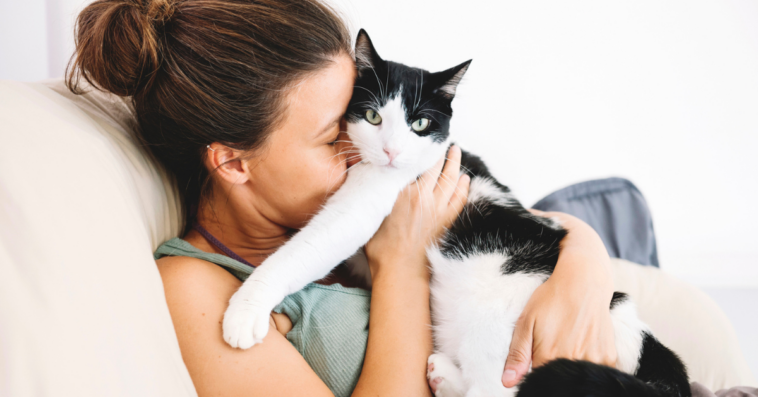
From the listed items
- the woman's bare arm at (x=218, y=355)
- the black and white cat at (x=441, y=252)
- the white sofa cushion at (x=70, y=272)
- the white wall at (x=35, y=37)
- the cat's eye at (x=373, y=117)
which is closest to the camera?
the white sofa cushion at (x=70, y=272)

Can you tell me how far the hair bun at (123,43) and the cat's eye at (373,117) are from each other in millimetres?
523

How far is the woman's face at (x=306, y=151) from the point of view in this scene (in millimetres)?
1035

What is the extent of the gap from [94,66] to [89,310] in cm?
70

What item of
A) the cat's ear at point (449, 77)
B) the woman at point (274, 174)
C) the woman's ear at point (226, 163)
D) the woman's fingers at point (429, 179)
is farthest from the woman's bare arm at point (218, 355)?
the cat's ear at point (449, 77)

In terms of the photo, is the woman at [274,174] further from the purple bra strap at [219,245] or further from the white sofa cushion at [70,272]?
the white sofa cushion at [70,272]

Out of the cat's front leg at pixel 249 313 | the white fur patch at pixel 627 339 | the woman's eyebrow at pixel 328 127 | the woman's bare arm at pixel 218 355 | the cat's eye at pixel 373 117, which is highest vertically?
the cat's eye at pixel 373 117

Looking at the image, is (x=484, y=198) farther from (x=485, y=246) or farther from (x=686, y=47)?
(x=686, y=47)

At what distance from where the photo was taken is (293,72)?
39.7 inches

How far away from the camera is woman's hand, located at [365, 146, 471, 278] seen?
1.16 meters

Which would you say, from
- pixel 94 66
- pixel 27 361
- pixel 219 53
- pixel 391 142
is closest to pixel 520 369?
pixel 391 142

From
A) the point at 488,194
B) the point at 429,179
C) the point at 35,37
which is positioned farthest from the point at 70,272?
the point at 35,37

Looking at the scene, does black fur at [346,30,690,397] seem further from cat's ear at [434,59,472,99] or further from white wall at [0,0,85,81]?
white wall at [0,0,85,81]

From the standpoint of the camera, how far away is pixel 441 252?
1.15m

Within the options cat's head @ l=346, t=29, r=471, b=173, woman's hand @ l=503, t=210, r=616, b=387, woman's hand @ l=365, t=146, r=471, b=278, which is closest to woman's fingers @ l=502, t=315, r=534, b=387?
woman's hand @ l=503, t=210, r=616, b=387
